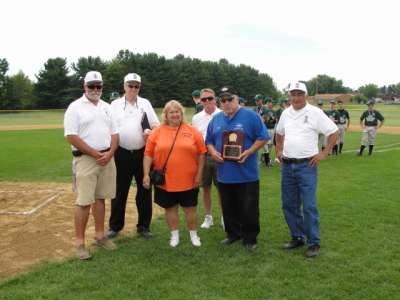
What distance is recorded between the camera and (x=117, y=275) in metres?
4.67

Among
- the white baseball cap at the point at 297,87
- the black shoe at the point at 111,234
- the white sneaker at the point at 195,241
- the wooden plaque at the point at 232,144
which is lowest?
the black shoe at the point at 111,234

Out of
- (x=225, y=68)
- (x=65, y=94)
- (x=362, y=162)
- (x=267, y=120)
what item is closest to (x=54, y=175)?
(x=267, y=120)

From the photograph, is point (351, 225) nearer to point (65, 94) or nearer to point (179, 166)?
point (179, 166)

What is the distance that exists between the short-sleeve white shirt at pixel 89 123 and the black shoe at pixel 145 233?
1502mm

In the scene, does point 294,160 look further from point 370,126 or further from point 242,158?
point 370,126

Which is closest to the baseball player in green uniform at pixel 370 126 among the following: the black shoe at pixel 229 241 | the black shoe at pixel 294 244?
the black shoe at pixel 294 244

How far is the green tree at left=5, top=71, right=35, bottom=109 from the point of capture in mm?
66250

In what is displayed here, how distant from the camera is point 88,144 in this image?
519 cm

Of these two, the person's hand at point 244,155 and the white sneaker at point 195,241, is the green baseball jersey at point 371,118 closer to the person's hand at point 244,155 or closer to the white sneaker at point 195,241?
the person's hand at point 244,155

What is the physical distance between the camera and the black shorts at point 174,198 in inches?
221

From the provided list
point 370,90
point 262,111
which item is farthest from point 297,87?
point 370,90

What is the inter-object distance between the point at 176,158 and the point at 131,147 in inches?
33.9

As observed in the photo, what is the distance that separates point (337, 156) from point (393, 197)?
6910 millimetres

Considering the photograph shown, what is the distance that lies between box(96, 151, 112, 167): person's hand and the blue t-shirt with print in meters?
1.42
